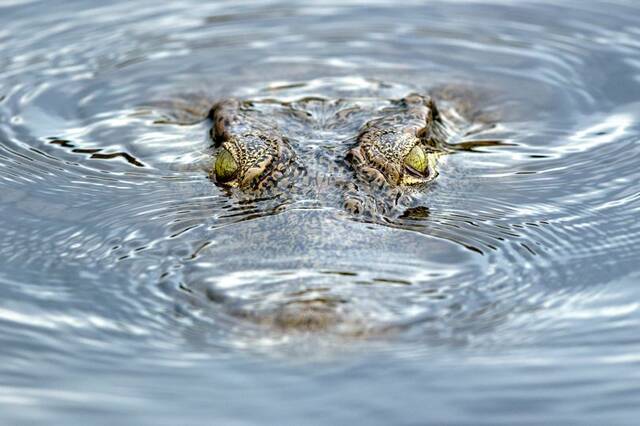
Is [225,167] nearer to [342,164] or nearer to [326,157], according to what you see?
[326,157]

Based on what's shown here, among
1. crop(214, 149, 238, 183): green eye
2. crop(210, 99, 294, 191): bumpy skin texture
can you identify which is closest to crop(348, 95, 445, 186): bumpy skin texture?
crop(210, 99, 294, 191): bumpy skin texture

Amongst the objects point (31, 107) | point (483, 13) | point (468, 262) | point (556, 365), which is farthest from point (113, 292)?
point (483, 13)

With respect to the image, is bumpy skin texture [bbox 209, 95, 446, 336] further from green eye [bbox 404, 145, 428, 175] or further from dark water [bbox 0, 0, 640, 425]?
dark water [bbox 0, 0, 640, 425]

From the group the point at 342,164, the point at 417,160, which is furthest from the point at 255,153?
the point at 417,160

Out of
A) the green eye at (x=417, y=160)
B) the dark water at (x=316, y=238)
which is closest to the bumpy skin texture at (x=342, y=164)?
the green eye at (x=417, y=160)

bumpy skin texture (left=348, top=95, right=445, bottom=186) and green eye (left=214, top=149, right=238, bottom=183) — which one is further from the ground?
bumpy skin texture (left=348, top=95, right=445, bottom=186)

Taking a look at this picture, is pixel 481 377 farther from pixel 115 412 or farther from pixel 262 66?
pixel 262 66

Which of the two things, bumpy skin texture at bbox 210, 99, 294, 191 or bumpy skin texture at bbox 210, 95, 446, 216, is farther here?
bumpy skin texture at bbox 210, 99, 294, 191

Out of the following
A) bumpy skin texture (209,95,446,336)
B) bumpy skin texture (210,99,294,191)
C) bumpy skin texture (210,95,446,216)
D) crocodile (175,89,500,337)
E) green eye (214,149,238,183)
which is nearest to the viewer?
crocodile (175,89,500,337)
